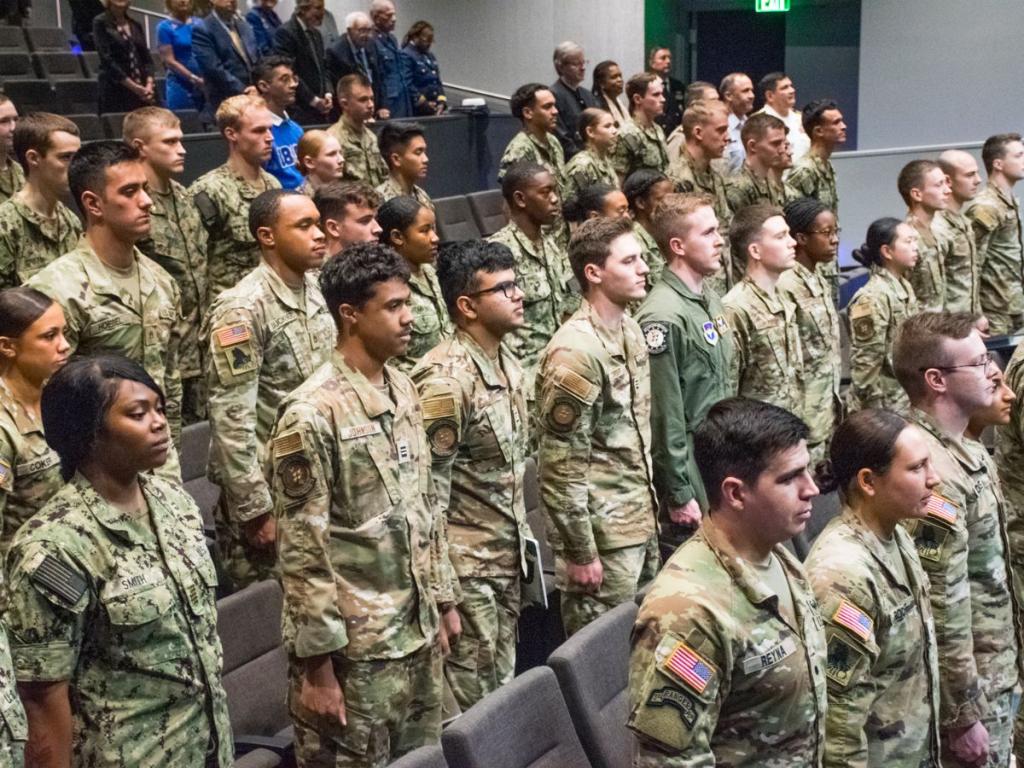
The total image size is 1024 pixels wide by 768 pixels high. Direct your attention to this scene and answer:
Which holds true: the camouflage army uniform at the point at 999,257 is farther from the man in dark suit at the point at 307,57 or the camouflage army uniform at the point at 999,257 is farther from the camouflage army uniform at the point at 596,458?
the camouflage army uniform at the point at 596,458

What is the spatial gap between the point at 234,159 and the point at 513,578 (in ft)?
8.00

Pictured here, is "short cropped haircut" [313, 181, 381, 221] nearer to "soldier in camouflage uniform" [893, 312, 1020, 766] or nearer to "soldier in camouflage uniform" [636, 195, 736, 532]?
"soldier in camouflage uniform" [636, 195, 736, 532]

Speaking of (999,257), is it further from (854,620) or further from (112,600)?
(112,600)

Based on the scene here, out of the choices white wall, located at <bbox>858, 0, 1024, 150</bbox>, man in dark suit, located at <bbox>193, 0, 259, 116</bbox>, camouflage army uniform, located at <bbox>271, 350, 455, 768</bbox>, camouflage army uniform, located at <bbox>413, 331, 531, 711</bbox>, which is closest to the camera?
camouflage army uniform, located at <bbox>271, 350, 455, 768</bbox>

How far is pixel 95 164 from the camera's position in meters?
3.75

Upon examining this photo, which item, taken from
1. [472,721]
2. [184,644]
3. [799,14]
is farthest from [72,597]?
[799,14]

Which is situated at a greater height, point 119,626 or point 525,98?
point 525,98

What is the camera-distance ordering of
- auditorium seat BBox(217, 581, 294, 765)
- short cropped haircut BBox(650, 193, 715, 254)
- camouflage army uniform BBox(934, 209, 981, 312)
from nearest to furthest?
auditorium seat BBox(217, 581, 294, 765)
short cropped haircut BBox(650, 193, 715, 254)
camouflage army uniform BBox(934, 209, 981, 312)

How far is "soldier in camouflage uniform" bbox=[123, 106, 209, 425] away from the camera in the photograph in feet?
16.2

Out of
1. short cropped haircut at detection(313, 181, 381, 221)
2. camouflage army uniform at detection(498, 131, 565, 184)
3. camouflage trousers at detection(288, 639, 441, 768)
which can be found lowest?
camouflage trousers at detection(288, 639, 441, 768)

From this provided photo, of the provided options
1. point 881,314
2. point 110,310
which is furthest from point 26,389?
point 881,314

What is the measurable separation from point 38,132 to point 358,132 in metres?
2.56

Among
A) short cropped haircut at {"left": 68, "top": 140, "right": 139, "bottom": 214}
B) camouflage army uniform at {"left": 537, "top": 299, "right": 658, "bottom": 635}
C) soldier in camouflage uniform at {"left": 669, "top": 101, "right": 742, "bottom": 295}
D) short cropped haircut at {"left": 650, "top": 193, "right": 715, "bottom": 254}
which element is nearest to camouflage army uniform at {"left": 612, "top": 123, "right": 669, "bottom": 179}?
soldier in camouflage uniform at {"left": 669, "top": 101, "right": 742, "bottom": 295}

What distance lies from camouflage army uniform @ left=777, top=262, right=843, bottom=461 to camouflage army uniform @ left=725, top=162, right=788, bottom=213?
2.01 meters
